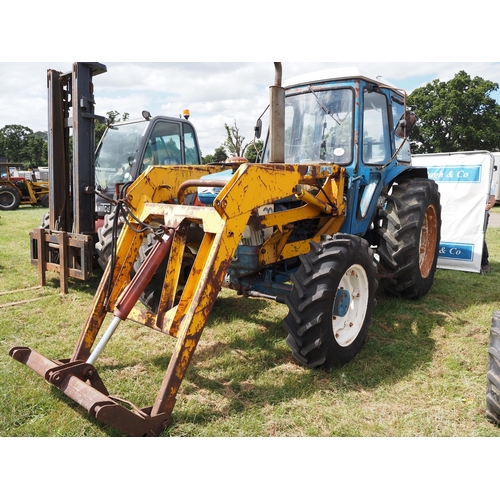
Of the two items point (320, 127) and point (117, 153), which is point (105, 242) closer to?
point (117, 153)

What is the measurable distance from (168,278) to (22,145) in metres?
57.4

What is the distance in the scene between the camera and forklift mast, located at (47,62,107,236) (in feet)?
18.9

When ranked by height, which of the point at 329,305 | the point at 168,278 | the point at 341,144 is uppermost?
the point at 341,144

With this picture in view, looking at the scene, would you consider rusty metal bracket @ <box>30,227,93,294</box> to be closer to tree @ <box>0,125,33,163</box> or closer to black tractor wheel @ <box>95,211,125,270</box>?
black tractor wheel @ <box>95,211,125,270</box>

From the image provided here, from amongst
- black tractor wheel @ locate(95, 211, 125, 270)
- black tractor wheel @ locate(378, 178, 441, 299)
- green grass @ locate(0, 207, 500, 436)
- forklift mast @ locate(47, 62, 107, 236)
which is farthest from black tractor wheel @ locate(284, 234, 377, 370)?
forklift mast @ locate(47, 62, 107, 236)

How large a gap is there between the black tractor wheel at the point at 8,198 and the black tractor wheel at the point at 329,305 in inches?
729

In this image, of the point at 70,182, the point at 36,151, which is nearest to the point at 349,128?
the point at 70,182

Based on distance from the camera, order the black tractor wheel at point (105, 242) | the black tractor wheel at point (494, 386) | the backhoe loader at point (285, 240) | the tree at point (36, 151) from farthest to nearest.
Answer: the tree at point (36, 151)
the black tractor wheel at point (105, 242)
the backhoe loader at point (285, 240)
the black tractor wheel at point (494, 386)

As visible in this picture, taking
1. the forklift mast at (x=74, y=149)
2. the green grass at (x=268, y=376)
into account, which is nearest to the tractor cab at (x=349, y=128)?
the green grass at (x=268, y=376)

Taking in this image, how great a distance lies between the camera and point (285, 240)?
4.33m

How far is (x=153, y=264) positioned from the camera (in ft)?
10.9

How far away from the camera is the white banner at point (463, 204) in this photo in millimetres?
7520

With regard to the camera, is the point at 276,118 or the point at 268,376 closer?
the point at 268,376

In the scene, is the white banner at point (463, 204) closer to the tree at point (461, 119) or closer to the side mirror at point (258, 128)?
the side mirror at point (258, 128)
